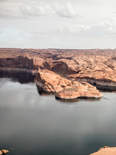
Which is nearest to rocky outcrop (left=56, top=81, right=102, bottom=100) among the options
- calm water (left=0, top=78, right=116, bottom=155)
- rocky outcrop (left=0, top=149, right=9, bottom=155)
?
calm water (left=0, top=78, right=116, bottom=155)

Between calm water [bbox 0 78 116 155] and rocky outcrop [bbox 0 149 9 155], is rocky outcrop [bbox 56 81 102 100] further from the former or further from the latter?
rocky outcrop [bbox 0 149 9 155]

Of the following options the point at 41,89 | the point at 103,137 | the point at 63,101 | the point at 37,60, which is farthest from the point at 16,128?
the point at 37,60

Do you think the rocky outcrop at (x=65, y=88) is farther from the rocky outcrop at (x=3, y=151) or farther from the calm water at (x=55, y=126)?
the rocky outcrop at (x=3, y=151)

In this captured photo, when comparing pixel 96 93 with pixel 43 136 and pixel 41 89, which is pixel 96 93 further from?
pixel 43 136

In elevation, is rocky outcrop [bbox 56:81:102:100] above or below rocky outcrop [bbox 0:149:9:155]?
above

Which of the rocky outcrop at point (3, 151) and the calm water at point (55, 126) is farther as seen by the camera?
the calm water at point (55, 126)

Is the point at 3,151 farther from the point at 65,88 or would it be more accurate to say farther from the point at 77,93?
the point at 65,88

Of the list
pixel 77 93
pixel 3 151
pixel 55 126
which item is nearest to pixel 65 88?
pixel 77 93

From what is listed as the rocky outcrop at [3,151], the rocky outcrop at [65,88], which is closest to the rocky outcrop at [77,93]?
the rocky outcrop at [65,88]
